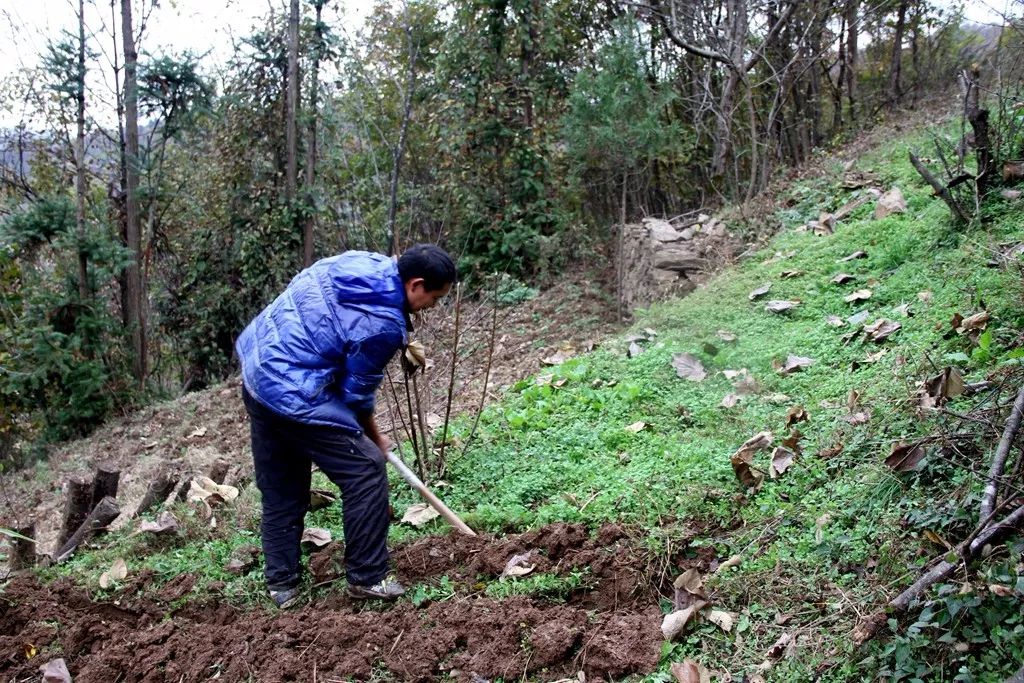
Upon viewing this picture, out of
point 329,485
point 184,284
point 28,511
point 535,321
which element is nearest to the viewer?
point 329,485

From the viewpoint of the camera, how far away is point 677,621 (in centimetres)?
296

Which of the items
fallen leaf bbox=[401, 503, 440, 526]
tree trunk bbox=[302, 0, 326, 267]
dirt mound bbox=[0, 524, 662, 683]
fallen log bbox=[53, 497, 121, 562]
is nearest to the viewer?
dirt mound bbox=[0, 524, 662, 683]

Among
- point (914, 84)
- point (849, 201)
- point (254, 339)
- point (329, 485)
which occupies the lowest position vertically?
point (329, 485)

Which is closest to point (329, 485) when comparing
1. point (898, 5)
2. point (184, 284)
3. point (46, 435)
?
point (46, 435)

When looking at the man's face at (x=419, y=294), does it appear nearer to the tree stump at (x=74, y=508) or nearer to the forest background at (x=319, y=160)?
the tree stump at (x=74, y=508)

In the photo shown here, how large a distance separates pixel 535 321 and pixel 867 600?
794cm

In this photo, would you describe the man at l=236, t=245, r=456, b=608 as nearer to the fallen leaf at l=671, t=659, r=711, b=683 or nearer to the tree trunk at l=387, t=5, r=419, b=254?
the fallen leaf at l=671, t=659, r=711, b=683

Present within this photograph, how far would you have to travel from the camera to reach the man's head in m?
3.50

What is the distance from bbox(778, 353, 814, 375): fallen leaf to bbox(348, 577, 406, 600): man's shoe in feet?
9.13

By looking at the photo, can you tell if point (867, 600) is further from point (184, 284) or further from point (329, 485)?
point (184, 284)

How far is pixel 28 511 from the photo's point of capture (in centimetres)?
794

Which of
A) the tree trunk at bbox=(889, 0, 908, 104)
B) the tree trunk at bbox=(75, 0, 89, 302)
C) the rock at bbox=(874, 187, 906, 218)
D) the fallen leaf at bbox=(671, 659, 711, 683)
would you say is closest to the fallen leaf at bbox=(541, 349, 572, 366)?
the rock at bbox=(874, 187, 906, 218)

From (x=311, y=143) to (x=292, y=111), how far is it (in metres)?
0.58

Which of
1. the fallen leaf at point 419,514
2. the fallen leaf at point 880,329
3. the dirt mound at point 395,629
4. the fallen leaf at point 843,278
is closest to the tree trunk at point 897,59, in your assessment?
the fallen leaf at point 843,278
